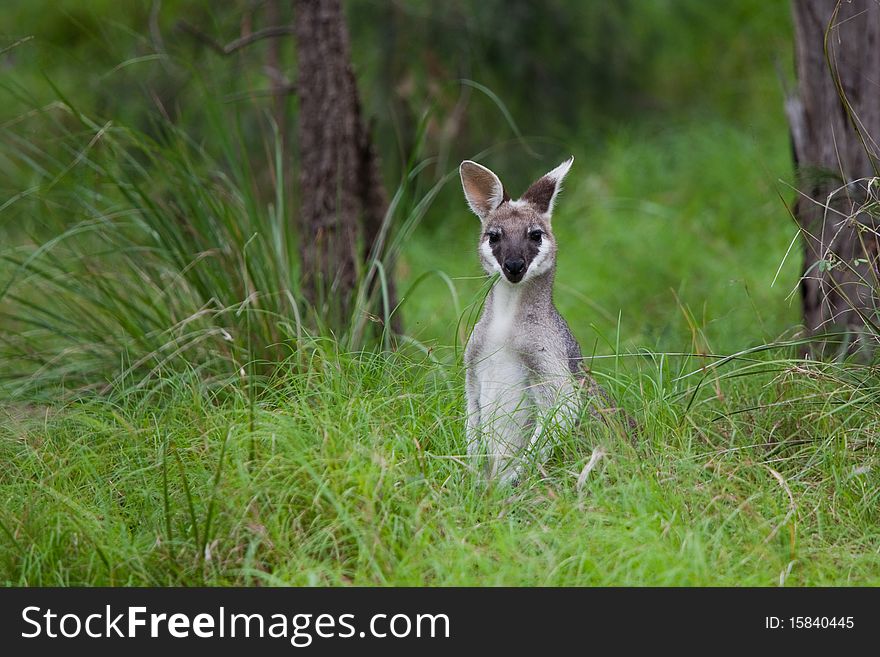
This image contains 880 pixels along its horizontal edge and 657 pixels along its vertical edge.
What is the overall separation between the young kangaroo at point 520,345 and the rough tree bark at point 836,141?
1238mm

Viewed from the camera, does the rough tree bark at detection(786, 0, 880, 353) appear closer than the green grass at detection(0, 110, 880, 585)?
No

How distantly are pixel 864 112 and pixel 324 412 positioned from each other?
298 cm

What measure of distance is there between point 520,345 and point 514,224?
1.63 feet

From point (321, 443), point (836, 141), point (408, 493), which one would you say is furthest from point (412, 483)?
point (836, 141)

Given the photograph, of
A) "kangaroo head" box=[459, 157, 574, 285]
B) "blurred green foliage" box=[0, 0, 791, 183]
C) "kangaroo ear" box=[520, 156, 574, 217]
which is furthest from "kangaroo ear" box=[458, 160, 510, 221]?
"blurred green foliage" box=[0, 0, 791, 183]

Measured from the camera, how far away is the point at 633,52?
1048 centimetres

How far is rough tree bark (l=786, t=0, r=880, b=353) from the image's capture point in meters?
4.96

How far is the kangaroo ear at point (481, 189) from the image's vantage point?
185 inches

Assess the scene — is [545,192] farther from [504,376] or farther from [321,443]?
[321,443]

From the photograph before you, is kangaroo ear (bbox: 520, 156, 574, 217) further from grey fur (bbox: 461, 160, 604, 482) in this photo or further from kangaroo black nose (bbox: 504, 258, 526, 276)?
kangaroo black nose (bbox: 504, 258, 526, 276)

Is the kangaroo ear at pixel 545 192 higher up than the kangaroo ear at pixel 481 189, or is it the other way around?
the kangaroo ear at pixel 481 189

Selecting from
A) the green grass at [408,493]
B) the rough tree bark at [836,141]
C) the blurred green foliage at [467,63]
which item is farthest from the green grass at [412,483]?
the blurred green foliage at [467,63]

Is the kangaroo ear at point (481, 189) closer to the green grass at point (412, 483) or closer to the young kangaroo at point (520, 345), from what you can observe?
the young kangaroo at point (520, 345)

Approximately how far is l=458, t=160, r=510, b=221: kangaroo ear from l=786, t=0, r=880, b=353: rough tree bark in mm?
1386
